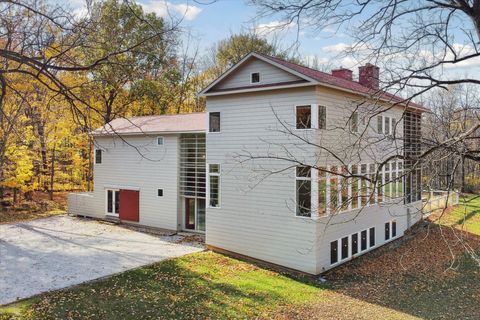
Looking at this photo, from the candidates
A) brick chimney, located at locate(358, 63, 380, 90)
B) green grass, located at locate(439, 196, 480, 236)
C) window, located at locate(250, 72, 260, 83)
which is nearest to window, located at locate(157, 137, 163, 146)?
window, located at locate(250, 72, 260, 83)

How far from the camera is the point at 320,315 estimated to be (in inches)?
A: 395

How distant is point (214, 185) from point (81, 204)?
35.0ft

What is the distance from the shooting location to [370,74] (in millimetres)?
5035

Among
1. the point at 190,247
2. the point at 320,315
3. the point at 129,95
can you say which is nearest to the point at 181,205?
the point at 190,247

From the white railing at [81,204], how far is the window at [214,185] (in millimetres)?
9629

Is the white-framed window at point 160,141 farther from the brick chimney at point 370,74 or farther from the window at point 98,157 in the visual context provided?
the brick chimney at point 370,74

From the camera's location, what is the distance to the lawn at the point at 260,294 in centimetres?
986

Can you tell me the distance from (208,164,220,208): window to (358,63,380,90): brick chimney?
1015 cm

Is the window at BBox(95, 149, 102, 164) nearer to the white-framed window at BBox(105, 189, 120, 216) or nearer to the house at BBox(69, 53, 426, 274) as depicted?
the white-framed window at BBox(105, 189, 120, 216)

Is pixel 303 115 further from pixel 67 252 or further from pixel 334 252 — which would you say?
pixel 67 252

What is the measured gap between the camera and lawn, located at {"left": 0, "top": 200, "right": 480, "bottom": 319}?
9859 millimetres

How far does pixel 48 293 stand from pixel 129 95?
2036cm

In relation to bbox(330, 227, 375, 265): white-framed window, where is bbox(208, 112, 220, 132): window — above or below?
above

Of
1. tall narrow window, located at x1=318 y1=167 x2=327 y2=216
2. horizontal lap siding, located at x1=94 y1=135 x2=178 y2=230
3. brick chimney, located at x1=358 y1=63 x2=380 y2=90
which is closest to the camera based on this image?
brick chimney, located at x1=358 y1=63 x2=380 y2=90
